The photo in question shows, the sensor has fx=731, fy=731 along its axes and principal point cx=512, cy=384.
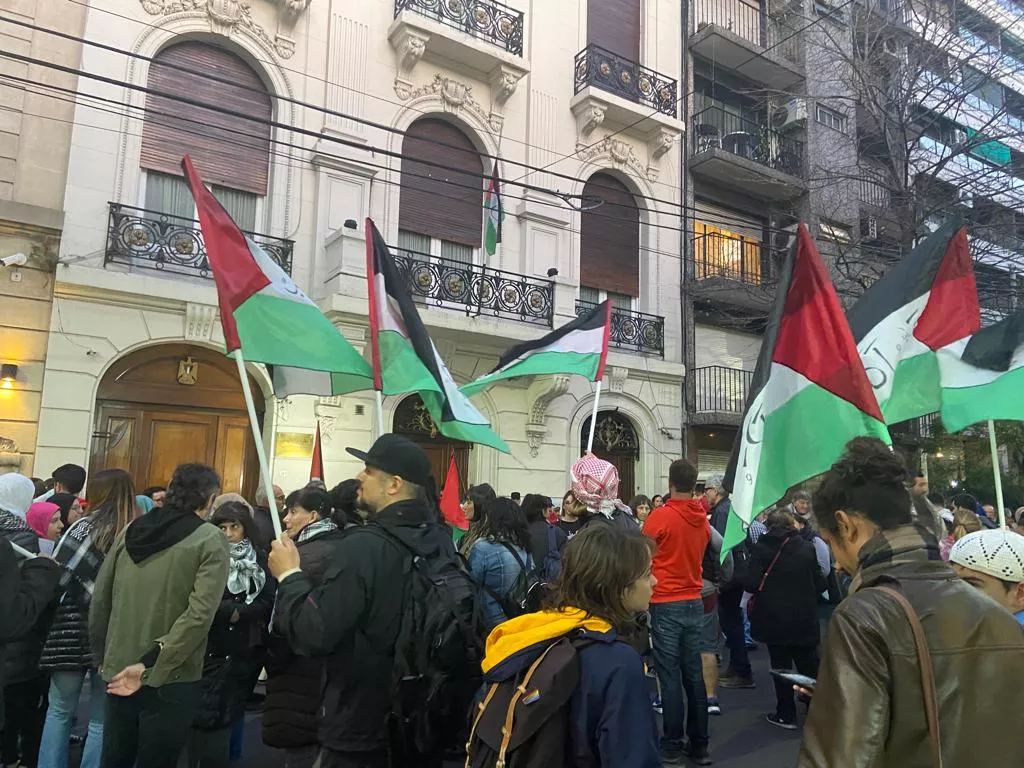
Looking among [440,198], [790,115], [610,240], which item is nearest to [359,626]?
[440,198]

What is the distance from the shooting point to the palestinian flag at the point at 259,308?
4.15 meters

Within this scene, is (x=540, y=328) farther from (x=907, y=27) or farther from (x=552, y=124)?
(x=907, y=27)

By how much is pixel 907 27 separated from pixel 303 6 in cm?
1127

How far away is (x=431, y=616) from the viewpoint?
2594mm

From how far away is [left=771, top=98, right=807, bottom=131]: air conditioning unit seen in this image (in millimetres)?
16766

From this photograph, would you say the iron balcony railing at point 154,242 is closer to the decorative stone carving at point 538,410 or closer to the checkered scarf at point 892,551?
the decorative stone carving at point 538,410

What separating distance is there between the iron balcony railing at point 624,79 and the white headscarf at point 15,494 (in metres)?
12.7

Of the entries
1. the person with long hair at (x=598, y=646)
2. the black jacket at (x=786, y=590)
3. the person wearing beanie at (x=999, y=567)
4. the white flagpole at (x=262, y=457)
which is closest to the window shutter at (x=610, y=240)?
the black jacket at (x=786, y=590)

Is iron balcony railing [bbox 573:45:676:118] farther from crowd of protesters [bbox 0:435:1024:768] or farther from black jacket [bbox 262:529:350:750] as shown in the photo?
black jacket [bbox 262:529:350:750]

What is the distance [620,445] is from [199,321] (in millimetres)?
8119

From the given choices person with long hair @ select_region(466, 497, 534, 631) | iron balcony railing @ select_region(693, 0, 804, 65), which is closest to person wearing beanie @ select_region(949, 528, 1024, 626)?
person with long hair @ select_region(466, 497, 534, 631)

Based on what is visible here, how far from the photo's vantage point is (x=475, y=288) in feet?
40.3

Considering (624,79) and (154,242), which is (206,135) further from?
(624,79)

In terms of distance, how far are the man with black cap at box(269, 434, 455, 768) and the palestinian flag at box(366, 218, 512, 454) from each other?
236cm
